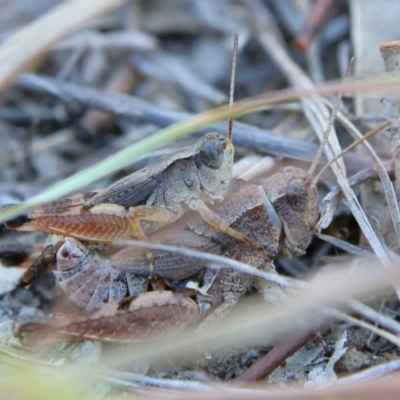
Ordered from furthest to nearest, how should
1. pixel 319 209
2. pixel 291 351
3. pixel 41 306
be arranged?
pixel 41 306
pixel 319 209
pixel 291 351

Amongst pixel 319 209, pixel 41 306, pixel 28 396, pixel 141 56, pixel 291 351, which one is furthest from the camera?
pixel 141 56

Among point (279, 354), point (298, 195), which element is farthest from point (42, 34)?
point (279, 354)

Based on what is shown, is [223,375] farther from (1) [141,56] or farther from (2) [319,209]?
(1) [141,56]

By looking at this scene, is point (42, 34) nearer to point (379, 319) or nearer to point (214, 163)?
point (214, 163)

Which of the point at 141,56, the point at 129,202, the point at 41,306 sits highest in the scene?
the point at 141,56

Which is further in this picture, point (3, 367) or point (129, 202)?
point (129, 202)

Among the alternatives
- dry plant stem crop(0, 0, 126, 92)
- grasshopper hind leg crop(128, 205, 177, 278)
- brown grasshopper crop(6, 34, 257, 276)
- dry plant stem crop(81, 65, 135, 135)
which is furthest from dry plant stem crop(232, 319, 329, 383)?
dry plant stem crop(81, 65, 135, 135)

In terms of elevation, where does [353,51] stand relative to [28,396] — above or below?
above

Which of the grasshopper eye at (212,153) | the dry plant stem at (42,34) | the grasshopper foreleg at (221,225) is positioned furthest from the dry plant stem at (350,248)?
the dry plant stem at (42,34)

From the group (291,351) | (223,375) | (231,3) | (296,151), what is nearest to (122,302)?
(223,375)
